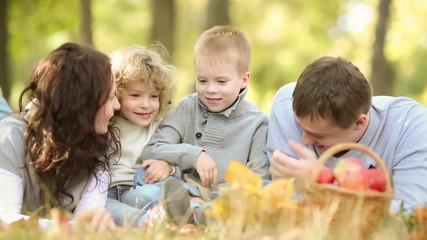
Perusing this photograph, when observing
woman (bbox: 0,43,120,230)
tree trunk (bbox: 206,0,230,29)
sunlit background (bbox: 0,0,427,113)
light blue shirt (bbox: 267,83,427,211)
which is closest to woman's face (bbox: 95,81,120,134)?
woman (bbox: 0,43,120,230)

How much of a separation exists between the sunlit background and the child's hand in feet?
28.9

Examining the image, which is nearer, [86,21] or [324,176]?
[324,176]

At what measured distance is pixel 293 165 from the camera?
3598 millimetres

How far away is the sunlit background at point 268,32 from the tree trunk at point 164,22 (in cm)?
212

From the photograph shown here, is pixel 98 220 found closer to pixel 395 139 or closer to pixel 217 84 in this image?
pixel 217 84

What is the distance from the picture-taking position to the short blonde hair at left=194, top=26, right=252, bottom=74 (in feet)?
15.1

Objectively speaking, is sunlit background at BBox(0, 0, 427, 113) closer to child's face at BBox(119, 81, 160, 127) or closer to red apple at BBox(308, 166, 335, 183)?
child's face at BBox(119, 81, 160, 127)

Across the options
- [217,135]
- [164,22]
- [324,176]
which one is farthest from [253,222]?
[164,22]

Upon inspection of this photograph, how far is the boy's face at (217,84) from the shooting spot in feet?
15.0

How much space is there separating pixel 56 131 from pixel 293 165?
1.31 meters

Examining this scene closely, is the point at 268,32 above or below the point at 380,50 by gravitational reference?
below

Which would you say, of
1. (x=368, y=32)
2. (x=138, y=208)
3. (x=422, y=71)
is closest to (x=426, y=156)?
(x=138, y=208)

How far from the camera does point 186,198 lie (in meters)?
3.69

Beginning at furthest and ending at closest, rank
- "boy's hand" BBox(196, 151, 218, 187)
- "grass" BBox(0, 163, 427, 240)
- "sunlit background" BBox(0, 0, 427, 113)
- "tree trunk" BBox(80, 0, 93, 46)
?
"sunlit background" BBox(0, 0, 427, 113)
"tree trunk" BBox(80, 0, 93, 46)
"boy's hand" BBox(196, 151, 218, 187)
"grass" BBox(0, 163, 427, 240)
